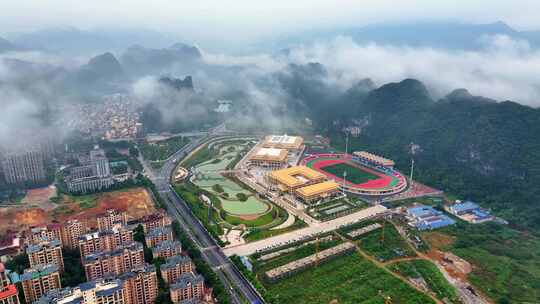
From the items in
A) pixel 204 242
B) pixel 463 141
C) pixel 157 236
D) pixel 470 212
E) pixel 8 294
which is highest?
pixel 463 141

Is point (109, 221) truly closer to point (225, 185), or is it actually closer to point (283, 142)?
point (225, 185)

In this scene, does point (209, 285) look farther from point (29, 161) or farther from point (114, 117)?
point (114, 117)

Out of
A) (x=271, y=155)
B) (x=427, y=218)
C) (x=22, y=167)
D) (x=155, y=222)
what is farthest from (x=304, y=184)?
(x=22, y=167)

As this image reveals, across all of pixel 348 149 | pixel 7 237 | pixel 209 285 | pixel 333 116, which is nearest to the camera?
pixel 209 285

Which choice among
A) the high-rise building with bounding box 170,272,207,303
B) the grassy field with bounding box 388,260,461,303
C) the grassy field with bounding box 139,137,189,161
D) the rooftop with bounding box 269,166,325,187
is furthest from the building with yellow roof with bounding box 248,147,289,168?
the high-rise building with bounding box 170,272,207,303

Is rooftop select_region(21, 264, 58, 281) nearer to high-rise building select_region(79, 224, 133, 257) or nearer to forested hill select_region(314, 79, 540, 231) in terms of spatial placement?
high-rise building select_region(79, 224, 133, 257)

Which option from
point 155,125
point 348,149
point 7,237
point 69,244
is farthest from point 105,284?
point 155,125
